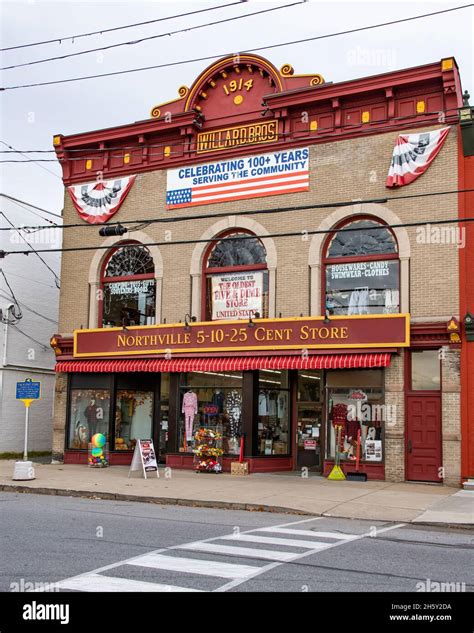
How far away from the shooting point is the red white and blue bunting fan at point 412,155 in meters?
18.8

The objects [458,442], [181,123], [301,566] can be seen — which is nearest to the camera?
[301,566]

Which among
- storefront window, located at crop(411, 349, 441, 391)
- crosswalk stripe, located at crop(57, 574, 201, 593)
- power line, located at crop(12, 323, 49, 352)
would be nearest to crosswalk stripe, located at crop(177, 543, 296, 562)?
crosswalk stripe, located at crop(57, 574, 201, 593)

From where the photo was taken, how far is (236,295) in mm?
21391

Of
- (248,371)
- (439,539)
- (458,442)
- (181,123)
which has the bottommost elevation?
(439,539)

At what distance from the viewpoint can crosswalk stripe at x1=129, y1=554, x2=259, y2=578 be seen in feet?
27.3

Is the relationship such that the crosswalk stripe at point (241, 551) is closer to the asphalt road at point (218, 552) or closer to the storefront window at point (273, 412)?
the asphalt road at point (218, 552)

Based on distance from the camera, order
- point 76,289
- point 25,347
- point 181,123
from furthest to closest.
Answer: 1. point 25,347
2. point 76,289
3. point 181,123

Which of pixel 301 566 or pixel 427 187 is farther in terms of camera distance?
pixel 427 187

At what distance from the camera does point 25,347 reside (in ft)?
90.5

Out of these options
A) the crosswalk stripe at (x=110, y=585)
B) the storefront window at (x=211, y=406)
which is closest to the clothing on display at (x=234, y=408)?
Answer: the storefront window at (x=211, y=406)

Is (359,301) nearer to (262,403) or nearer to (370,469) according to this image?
(262,403)
